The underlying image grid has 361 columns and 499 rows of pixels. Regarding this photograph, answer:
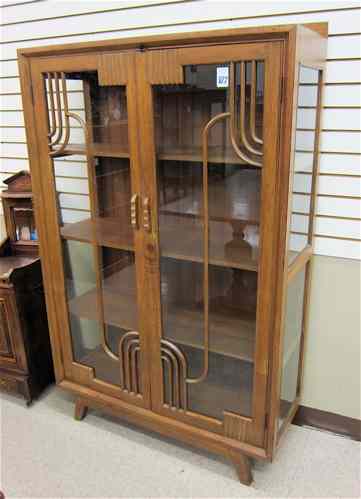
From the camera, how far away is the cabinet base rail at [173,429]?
6.14ft

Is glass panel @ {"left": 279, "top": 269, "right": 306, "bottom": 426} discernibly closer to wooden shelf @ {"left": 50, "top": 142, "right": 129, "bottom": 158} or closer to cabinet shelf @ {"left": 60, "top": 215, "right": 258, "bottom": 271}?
cabinet shelf @ {"left": 60, "top": 215, "right": 258, "bottom": 271}

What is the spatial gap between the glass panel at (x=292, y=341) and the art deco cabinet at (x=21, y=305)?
1.33 metres

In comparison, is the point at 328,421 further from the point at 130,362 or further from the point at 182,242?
the point at 182,242

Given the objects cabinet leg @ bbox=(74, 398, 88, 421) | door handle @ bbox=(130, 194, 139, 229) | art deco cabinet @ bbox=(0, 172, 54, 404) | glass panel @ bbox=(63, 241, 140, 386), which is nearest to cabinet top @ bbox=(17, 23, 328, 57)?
door handle @ bbox=(130, 194, 139, 229)

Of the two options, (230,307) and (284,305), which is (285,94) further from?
(230,307)

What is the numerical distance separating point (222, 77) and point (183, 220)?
21.8 inches

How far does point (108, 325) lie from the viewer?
209 cm

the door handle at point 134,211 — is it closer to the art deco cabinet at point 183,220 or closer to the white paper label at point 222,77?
the art deco cabinet at point 183,220

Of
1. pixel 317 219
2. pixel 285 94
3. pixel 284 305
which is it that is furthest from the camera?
pixel 317 219

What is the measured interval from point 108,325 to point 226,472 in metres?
0.85

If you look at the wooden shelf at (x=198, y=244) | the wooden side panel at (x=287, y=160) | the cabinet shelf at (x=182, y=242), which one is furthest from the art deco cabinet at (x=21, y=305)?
the wooden side panel at (x=287, y=160)

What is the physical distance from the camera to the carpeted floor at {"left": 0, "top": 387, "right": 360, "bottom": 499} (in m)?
1.90

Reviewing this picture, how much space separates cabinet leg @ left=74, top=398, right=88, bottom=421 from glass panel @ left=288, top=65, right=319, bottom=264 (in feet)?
4.39

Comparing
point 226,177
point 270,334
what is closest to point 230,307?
point 270,334
